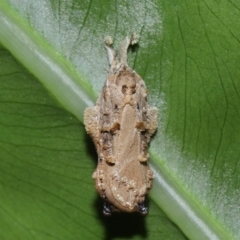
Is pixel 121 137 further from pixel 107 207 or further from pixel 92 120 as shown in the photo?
pixel 107 207

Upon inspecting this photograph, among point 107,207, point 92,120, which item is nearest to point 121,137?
point 92,120

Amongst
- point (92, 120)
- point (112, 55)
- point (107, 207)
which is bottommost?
point (107, 207)

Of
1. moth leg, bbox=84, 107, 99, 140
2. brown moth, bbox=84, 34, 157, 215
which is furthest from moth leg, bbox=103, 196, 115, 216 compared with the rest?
moth leg, bbox=84, 107, 99, 140

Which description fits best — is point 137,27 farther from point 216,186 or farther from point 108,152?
point 216,186

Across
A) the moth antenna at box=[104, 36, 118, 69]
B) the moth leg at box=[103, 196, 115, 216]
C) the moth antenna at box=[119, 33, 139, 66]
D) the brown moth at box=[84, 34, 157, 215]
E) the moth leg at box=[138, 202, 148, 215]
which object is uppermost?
the moth antenna at box=[119, 33, 139, 66]

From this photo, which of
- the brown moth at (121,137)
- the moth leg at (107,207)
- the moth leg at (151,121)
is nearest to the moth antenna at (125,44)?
the brown moth at (121,137)

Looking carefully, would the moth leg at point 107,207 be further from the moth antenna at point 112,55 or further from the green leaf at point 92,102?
the moth antenna at point 112,55

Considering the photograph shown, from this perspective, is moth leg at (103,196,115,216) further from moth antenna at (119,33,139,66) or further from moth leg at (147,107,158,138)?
moth antenna at (119,33,139,66)

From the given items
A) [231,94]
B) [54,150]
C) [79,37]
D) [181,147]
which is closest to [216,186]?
[181,147]
